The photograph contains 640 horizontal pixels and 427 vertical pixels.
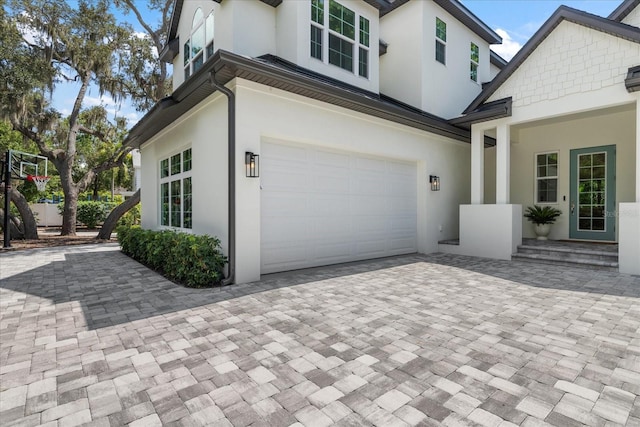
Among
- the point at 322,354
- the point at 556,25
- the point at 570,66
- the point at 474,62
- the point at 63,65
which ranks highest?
the point at 63,65

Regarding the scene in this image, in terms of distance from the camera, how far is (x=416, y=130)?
8.62 m

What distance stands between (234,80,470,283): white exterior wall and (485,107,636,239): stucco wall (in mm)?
1420

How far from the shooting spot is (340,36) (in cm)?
839

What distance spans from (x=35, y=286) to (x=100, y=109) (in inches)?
503

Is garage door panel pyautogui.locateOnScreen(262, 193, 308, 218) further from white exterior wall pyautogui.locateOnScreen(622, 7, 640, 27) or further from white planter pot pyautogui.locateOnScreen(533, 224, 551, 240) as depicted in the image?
white exterior wall pyautogui.locateOnScreen(622, 7, 640, 27)

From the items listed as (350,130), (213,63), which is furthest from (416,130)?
(213,63)

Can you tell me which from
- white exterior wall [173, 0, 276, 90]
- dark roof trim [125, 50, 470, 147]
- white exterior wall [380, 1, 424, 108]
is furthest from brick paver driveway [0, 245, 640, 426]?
white exterior wall [380, 1, 424, 108]

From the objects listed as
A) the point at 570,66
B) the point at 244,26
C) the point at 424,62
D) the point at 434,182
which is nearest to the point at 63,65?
the point at 244,26

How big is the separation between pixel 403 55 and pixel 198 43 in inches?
229

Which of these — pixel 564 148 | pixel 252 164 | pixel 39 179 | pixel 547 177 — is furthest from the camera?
pixel 39 179

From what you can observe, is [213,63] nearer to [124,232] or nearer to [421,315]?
[421,315]

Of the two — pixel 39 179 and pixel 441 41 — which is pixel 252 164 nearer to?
pixel 441 41

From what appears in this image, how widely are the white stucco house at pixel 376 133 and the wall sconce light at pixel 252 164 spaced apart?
2 cm

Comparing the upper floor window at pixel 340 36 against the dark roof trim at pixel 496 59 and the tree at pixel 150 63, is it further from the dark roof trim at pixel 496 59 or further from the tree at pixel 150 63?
the tree at pixel 150 63
